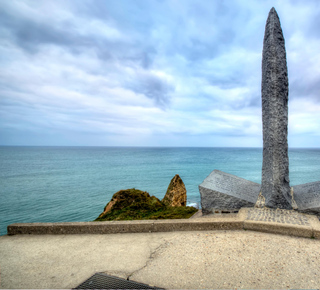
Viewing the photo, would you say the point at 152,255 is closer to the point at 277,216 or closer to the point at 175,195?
the point at 277,216

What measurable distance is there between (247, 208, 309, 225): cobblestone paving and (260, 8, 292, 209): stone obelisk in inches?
13.4

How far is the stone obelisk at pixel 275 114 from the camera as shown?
555 cm

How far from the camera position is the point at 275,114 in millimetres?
5555

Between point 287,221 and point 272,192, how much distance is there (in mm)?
1114

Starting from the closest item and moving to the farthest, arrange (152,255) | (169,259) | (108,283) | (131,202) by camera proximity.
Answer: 1. (108,283)
2. (169,259)
3. (152,255)
4. (131,202)

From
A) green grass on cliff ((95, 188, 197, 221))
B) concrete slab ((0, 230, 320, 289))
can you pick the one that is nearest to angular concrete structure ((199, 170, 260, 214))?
green grass on cliff ((95, 188, 197, 221))

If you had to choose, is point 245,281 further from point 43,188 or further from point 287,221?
point 43,188

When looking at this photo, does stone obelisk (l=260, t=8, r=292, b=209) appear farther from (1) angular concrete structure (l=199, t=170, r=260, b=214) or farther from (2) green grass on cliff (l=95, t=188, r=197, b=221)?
(2) green grass on cliff (l=95, t=188, r=197, b=221)

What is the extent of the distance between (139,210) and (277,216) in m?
3.75

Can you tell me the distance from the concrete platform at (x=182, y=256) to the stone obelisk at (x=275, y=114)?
3.67 ft

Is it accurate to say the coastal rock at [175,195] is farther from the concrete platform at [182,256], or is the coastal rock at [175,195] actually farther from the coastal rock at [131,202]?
the concrete platform at [182,256]

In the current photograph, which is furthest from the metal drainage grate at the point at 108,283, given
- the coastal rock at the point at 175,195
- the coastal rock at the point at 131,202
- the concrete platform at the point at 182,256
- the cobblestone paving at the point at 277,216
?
the coastal rock at the point at 175,195

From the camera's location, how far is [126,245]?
3.77m

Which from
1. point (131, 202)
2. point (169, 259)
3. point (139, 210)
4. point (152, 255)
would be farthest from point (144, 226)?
point (131, 202)
